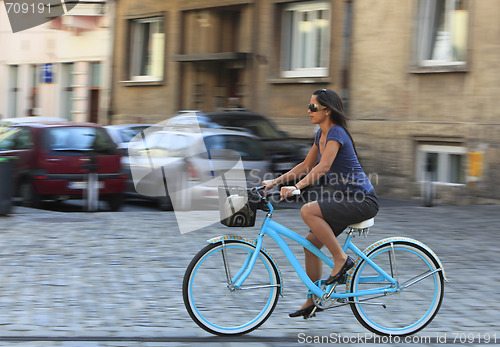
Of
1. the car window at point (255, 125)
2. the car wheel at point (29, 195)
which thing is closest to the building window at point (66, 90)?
the car window at point (255, 125)

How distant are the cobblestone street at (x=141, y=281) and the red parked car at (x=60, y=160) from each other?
664 mm

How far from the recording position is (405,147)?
16.2 meters

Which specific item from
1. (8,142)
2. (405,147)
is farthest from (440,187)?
(8,142)

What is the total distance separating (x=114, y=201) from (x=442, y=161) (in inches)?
263

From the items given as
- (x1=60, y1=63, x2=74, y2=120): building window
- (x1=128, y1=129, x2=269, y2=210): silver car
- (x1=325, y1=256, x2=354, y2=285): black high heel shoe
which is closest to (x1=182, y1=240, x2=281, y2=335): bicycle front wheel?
(x1=325, y1=256, x2=354, y2=285): black high heel shoe

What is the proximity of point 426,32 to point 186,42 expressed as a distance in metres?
8.99

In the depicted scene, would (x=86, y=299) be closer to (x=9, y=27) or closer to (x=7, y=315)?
(x=7, y=315)

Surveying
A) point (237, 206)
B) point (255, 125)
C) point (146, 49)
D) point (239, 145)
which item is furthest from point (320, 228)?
point (146, 49)

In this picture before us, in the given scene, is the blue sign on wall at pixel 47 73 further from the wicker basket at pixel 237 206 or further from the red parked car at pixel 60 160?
the wicker basket at pixel 237 206

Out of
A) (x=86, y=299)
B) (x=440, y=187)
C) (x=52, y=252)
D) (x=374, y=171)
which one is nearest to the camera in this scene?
(x=86, y=299)

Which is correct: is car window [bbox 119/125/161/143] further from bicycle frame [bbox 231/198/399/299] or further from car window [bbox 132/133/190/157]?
bicycle frame [bbox 231/198/399/299]

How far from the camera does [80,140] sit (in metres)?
13.1

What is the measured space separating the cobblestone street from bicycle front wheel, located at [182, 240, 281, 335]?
123 mm

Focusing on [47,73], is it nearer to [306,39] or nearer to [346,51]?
[306,39]
